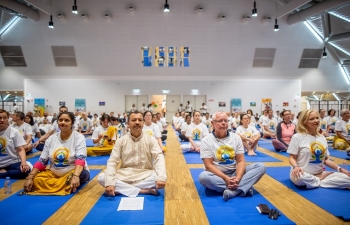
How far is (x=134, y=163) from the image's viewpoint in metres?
3.27

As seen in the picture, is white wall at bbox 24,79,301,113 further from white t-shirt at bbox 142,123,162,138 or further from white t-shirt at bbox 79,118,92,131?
white t-shirt at bbox 142,123,162,138

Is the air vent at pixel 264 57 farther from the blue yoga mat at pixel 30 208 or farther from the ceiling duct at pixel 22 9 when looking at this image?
the blue yoga mat at pixel 30 208

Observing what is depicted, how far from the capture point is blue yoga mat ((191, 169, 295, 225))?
2484mm

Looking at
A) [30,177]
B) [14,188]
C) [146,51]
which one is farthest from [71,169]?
[146,51]

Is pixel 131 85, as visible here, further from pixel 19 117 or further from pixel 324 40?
pixel 324 40

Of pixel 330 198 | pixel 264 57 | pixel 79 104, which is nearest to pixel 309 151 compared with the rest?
pixel 330 198

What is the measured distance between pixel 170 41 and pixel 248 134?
10874 mm

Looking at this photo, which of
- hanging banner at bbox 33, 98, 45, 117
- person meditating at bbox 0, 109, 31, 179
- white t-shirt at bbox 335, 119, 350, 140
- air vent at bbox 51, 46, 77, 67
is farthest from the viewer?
hanging banner at bbox 33, 98, 45, 117

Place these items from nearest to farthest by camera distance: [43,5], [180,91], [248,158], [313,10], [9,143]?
[9,143]
[248,158]
[313,10]
[43,5]
[180,91]

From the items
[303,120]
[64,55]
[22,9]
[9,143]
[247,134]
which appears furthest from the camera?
[64,55]

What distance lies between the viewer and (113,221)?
2.46m

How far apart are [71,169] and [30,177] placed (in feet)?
1.85

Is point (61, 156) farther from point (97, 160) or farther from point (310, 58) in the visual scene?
point (310, 58)

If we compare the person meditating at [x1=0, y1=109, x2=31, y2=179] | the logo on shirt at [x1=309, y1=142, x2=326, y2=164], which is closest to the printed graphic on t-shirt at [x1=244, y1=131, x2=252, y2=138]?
the logo on shirt at [x1=309, y1=142, x2=326, y2=164]
